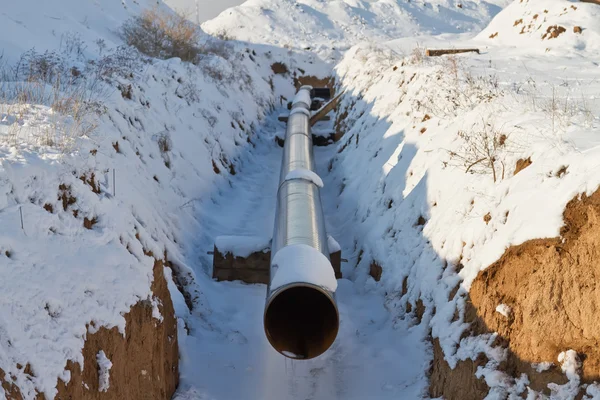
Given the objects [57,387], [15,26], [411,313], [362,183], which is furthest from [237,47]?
[57,387]

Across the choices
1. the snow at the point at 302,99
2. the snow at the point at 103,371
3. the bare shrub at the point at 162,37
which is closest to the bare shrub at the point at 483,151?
the snow at the point at 103,371

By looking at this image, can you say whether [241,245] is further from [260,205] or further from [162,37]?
[162,37]

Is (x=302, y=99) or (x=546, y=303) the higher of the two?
(x=546, y=303)

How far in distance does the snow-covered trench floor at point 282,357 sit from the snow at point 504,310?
1.06 m

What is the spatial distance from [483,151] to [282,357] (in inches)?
113

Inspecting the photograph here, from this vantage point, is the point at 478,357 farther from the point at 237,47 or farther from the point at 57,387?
the point at 237,47

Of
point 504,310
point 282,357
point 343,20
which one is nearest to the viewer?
point 504,310

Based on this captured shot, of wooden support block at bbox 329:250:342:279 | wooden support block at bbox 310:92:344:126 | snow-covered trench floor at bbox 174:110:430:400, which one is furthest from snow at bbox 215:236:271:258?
wooden support block at bbox 310:92:344:126

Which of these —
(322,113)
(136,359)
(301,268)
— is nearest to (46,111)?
(136,359)

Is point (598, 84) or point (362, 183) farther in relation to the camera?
point (362, 183)

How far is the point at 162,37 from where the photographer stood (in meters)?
17.0

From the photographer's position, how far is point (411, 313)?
5.91 meters

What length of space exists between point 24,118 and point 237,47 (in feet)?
72.0

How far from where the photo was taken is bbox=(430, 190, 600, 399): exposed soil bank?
377cm
